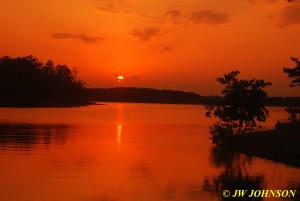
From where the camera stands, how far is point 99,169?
77.5 feet

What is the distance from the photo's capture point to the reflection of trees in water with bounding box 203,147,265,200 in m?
19.5

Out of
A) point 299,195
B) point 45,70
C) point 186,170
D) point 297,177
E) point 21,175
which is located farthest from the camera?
point 45,70

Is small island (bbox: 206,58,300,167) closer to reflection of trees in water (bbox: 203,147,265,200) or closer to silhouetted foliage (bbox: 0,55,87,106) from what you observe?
reflection of trees in water (bbox: 203,147,265,200)

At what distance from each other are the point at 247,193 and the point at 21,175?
10343mm

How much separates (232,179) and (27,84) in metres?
128

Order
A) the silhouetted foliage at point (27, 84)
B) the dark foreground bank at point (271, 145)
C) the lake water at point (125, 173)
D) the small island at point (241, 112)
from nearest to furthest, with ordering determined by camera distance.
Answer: the lake water at point (125, 173) → the dark foreground bank at point (271, 145) → the small island at point (241, 112) → the silhouetted foliage at point (27, 84)

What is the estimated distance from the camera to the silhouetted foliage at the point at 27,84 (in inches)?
5438

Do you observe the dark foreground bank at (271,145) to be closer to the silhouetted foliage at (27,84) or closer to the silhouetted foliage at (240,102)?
the silhouetted foliage at (240,102)

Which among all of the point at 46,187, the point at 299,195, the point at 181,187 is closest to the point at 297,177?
the point at 299,195

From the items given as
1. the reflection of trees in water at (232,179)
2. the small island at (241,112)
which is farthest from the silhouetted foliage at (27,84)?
the reflection of trees in water at (232,179)

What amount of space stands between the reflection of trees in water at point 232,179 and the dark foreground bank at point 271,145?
7.14 feet

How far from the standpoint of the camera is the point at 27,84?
467ft

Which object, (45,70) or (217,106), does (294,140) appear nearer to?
(217,106)

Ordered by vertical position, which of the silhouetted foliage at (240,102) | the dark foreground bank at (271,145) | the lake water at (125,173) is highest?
the silhouetted foliage at (240,102)
